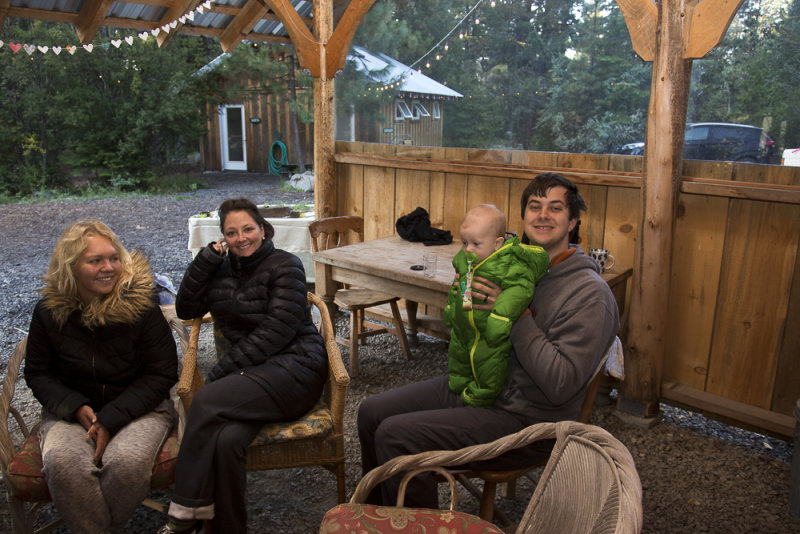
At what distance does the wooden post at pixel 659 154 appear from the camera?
2734 mm

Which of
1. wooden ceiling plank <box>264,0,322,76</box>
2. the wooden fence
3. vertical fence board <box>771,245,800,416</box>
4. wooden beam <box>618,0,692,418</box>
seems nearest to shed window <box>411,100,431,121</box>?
wooden ceiling plank <box>264,0,322,76</box>

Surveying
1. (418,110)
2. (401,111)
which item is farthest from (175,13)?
(418,110)

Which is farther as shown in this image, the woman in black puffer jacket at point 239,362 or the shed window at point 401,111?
the shed window at point 401,111

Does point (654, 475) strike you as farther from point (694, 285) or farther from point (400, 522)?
point (400, 522)

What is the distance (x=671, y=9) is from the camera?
276 centimetres

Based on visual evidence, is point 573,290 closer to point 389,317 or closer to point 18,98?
point 389,317

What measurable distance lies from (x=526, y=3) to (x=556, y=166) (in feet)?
3.55

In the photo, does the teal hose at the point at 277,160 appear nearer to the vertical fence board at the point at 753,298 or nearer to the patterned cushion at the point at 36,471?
the vertical fence board at the point at 753,298

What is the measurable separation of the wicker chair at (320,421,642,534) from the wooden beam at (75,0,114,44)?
213 inches

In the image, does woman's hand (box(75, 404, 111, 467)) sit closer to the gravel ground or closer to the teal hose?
the gravel ground

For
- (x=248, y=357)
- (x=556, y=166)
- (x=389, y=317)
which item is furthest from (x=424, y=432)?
(x=389, y=317)

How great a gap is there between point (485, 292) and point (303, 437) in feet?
2.84

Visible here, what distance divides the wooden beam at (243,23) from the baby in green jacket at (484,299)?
16.1 feet

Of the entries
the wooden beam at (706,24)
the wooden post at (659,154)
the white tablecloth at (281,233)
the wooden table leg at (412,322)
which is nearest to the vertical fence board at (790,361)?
the wooden post at (659,154)
